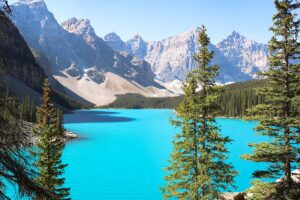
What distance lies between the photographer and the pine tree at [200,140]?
758 inches

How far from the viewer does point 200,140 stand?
19.2 meters

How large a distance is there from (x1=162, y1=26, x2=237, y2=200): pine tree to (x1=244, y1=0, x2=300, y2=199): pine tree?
300cm

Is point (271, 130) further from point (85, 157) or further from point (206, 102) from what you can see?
point (85, 157)

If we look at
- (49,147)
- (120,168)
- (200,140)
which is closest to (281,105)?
(200,140)

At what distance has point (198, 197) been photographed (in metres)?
19.0

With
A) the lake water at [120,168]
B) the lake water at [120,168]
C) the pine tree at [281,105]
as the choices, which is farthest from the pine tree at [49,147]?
the lake water at [120,168]

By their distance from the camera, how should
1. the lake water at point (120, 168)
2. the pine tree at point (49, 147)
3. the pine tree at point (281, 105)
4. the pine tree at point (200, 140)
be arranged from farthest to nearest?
the lake water at point (120, 168), the pine tree at point (49, 147), the pine tree at point (200, 140), the pine tree at point (281, 105)

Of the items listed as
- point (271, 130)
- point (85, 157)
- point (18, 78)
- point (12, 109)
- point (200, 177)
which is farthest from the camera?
point (18, 78)

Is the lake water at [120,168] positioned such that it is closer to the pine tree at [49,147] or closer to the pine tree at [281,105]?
the pine tree at [49,147]

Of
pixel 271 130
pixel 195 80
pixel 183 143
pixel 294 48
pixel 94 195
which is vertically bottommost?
pixel 94 195

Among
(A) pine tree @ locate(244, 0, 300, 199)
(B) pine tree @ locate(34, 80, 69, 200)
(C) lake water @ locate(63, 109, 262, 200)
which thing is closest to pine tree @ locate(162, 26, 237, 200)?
(A) pine tree @ locate(244, 0, 300, 199)

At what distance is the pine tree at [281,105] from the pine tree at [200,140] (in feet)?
9.84

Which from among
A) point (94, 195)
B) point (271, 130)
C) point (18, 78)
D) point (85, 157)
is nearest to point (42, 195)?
point (271, 130)

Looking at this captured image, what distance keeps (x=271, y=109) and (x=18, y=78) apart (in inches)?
8006
